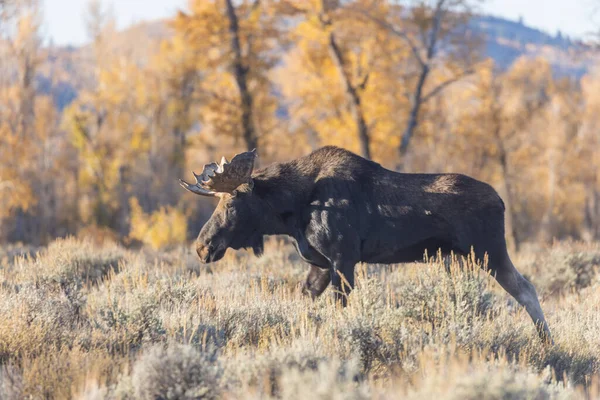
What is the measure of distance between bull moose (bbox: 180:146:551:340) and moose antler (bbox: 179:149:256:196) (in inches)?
0.4

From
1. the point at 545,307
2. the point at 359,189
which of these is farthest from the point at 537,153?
the point at 359,189

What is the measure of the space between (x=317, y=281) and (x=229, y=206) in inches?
52.0

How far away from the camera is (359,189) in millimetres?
7379

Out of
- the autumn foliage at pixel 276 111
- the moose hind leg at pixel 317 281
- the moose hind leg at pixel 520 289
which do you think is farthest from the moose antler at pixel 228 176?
the autumn foliage at pixel 276 111

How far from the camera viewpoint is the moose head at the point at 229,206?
7.42m

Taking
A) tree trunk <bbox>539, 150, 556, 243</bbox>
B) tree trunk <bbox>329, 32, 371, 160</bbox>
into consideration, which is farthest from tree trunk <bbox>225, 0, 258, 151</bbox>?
A: tree trunk <bbox>539, 150, 556, 243</bbox>

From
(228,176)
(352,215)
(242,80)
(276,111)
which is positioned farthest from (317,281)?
(276,111)

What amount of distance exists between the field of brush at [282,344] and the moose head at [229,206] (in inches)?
22.6

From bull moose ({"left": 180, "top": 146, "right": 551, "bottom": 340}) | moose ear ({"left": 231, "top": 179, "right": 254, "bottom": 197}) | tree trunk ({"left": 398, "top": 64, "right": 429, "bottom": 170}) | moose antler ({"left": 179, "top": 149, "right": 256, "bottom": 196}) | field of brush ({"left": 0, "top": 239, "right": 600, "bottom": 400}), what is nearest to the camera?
field of brush ({"left": 0, "top": 239, "right": 600, "bottom": 400})

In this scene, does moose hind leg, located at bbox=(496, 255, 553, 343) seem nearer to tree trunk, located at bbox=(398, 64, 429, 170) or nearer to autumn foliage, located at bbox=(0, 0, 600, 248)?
autumn foliage, located at bbox=(0, 0, 600, 248)

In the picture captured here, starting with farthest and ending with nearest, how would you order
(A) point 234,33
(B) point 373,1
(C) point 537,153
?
(C) point 537,153, (B) point 373,1, (A) point 234,33

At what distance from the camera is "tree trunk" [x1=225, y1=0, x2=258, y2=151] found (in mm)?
24922

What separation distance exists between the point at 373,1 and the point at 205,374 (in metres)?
24.1

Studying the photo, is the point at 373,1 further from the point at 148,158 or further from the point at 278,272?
the point at 148,158
